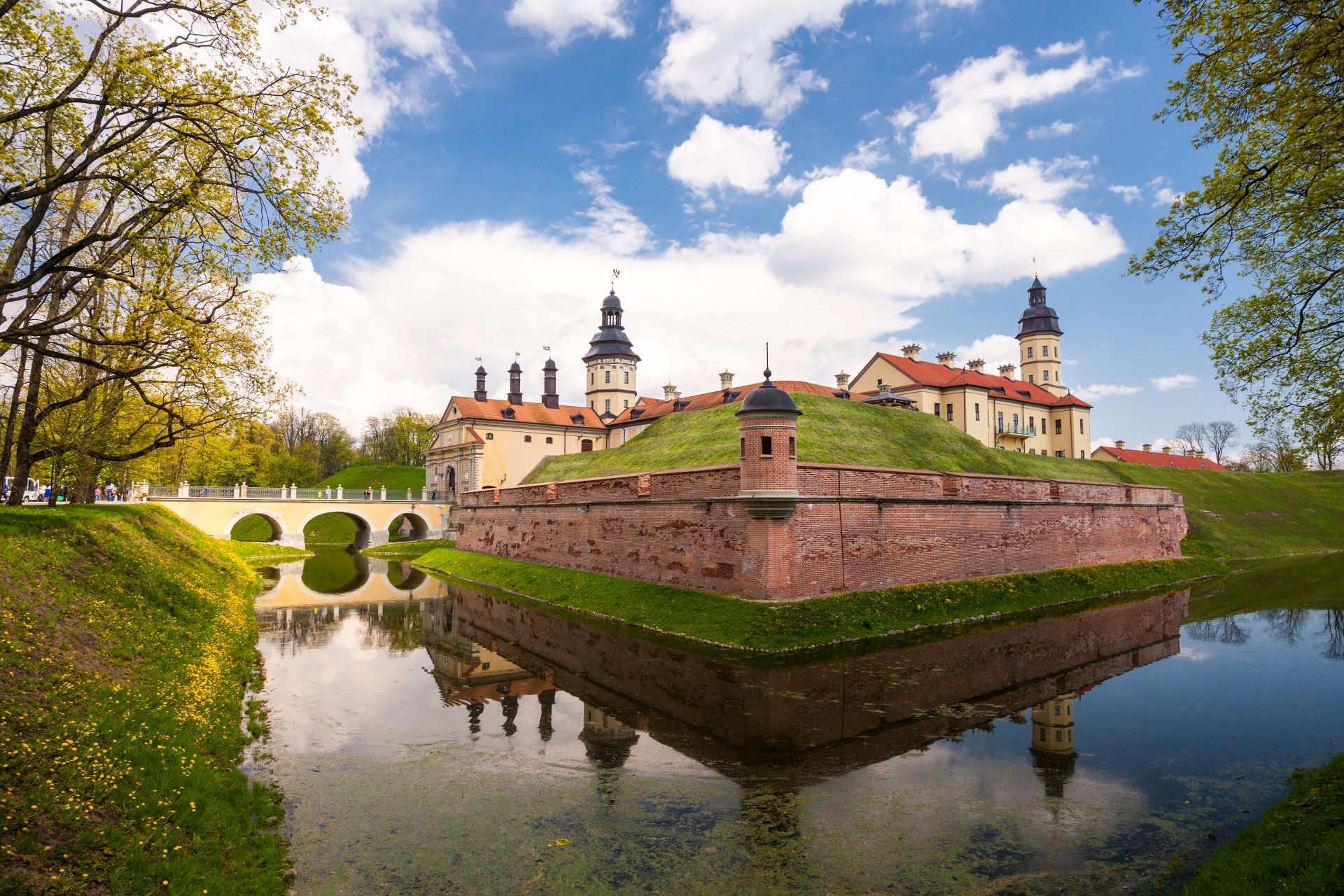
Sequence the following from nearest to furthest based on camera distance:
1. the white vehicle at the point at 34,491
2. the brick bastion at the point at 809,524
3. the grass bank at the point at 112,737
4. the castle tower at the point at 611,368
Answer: the grass bank at the point at 112,737
the brick bastion at the point at 809,524
the white vehicle at the point at 34,491
the castle tower at the point at 611,368

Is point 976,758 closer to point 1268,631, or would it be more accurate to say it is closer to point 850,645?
point 850,645

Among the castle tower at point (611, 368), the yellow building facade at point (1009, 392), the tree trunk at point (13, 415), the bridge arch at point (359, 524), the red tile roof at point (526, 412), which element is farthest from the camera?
the castle tower at point (611, 368)

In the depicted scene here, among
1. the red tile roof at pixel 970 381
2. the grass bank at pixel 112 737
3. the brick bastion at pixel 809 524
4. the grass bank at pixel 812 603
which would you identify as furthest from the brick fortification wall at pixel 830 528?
the red tile roof at pixel 970 381

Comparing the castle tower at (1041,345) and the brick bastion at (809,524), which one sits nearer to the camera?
the brick bastion at (809,524)

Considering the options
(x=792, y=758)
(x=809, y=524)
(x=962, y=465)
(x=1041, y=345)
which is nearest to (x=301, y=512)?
(x=809, y=524)

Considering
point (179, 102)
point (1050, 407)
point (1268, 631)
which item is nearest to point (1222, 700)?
point (1268, 631)

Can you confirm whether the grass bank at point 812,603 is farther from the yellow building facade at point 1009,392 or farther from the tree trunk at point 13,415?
the yellow building facade at point 1009,392

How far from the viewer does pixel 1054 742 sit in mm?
10227

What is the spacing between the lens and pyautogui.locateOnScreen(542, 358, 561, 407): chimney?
67188mm

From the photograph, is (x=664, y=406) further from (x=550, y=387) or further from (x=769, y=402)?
(x=769, y=402)

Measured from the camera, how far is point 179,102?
8.62 meters

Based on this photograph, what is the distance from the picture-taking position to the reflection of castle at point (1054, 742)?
887 centimetres

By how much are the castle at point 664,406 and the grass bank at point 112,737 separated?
40.5 meters

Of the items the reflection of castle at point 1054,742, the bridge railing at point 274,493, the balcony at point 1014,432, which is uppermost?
the balcony at point 1014,432
